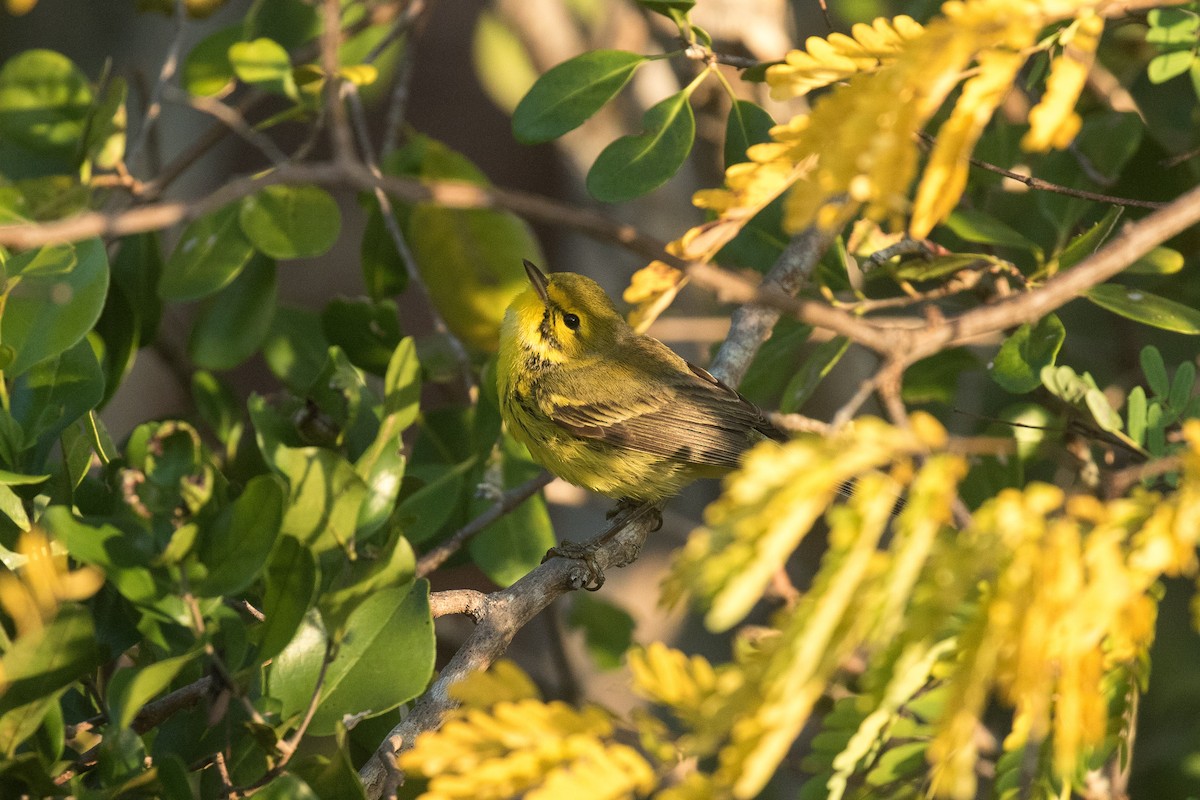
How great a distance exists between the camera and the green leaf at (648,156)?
8.61ft

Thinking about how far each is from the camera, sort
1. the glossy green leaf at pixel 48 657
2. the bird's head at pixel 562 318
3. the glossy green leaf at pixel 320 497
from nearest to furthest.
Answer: the glossy green leaf at pixel 48 657
the glossy green leaf at pixel 320 497
the bird's head at pixel 562 318

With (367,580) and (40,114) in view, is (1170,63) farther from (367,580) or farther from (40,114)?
(40,114)

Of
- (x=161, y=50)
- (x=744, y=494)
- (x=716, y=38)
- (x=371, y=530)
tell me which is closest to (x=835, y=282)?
(x=716, y=38)

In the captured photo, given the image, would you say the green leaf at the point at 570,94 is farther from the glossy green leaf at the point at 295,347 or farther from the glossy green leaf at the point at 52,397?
the glossy green leaf at the point at 52,397

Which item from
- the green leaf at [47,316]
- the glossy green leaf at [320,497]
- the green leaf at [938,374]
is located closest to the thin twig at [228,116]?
the green leaf at [47,316]

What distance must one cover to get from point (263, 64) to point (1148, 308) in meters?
2.28

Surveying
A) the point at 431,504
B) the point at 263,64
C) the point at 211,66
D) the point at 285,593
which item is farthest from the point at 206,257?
the point at 285,593

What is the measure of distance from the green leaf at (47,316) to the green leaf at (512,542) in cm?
119

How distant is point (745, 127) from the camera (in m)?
2.95

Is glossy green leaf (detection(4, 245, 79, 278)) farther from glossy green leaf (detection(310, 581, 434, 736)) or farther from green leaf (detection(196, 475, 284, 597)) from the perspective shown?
glossy green leaf (detection(310, 581, 434, 736))

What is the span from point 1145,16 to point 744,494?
90.9 inches

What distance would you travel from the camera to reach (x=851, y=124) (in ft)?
4.05

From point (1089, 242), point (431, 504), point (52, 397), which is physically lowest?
point (431, 504)

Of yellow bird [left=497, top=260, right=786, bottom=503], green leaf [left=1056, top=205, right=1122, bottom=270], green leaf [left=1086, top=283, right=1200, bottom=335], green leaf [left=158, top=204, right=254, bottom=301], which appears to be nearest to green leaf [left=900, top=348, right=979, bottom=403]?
yellow bird [left=497, top=260, right=786, bottom=503]
